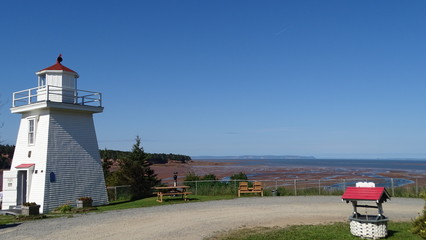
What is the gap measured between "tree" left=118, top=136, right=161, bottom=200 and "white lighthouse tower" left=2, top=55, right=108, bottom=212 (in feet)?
10.5

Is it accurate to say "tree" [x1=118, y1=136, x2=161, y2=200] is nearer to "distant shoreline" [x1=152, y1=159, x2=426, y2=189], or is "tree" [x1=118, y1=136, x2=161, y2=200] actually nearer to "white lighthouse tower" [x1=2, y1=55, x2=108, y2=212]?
"white lighthouse tower" [x1=2, y1=55, x2=108, y2=212]

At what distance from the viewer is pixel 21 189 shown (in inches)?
755

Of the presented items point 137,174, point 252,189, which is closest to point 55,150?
point 137,174

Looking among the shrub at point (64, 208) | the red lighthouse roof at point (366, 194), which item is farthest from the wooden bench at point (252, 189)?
the red lighthouse roof at point (366, 194)

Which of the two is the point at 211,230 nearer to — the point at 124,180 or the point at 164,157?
the point at 124,180

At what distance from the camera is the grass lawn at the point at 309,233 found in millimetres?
10148

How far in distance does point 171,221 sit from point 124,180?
466 inches

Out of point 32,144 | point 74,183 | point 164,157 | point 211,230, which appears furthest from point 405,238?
point 164,157

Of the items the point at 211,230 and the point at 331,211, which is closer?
the point at 211,230

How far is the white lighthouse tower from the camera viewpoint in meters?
18.3

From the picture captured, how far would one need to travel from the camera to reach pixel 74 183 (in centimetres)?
1920

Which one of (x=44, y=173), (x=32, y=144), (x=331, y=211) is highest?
(x=32, y=144)

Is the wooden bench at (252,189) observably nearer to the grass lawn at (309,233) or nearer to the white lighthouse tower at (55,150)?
the white lighthouse tower at (55,150)

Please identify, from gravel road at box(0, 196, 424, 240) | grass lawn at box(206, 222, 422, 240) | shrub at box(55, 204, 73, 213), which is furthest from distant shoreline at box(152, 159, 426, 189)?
shrub at box(55, 204, 73, 213)
